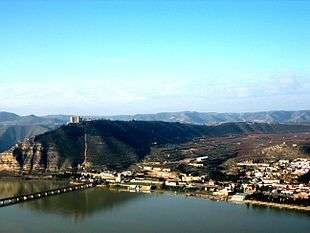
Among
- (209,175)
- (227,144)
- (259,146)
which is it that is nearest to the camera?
(209,175)

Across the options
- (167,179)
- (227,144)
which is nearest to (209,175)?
(167,179)

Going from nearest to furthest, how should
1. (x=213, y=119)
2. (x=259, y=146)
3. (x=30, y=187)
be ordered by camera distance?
(x=30, y=187), (x=259, y=146), (x=213, y=119)

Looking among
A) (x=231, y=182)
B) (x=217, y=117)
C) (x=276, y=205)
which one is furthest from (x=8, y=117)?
(x=276, y=205)

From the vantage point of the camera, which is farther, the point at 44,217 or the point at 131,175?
the point at 131,175

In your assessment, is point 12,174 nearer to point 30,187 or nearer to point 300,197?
point 30,187

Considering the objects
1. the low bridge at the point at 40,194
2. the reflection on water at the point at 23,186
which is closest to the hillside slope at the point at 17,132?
the reflection on water at the point at 23,186

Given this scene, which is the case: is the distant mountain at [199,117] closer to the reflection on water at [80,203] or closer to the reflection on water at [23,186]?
the reflection on water at [23,186]
